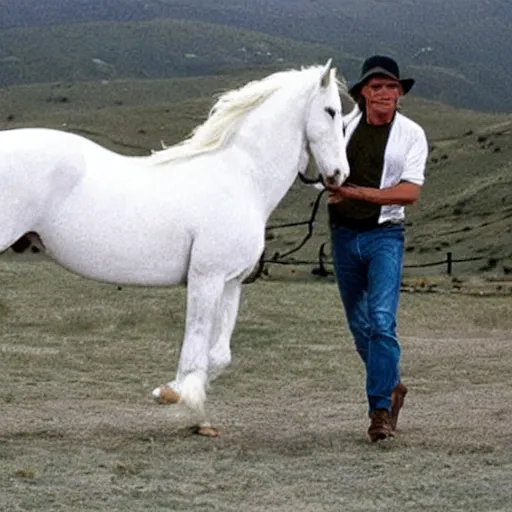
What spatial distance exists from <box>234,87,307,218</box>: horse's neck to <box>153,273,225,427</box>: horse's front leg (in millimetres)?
627

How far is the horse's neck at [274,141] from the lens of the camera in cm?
922

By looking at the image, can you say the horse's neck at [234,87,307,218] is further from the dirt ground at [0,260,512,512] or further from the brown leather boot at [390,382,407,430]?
the dirt ground at [0,260,512,512]

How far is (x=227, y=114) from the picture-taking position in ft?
30.4

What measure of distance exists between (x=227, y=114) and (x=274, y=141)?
0.32 meters

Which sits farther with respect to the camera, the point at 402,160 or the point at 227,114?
the point at 402,160

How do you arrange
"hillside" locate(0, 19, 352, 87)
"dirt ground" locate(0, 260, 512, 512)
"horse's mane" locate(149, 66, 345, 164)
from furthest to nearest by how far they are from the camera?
"hillside" locate(0, 19, 352, 87)
"horse's mane" locate(149, 66, 345, 164)
"dirt ground" locate(0, 260, 512, 512)

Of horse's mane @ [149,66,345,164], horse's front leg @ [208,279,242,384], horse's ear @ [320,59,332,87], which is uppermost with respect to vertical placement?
horse's ear @ [320,59,332,87]

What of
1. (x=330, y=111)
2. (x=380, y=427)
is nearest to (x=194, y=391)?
(x=380, y=427)

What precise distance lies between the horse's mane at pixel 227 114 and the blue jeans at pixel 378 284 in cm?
95

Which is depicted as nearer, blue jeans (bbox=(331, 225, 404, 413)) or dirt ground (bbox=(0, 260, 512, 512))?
dirt ground (bbox=(0, 260, 512, 512))

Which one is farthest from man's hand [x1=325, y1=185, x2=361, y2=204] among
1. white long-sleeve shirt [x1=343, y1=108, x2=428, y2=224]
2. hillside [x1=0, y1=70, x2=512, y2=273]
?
hillside [x1=0, y1=70, x2=512, y2=273]

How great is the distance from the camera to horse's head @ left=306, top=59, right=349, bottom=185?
30.2 feet

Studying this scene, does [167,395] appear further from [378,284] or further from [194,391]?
[378,284]

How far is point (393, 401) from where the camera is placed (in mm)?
9531
